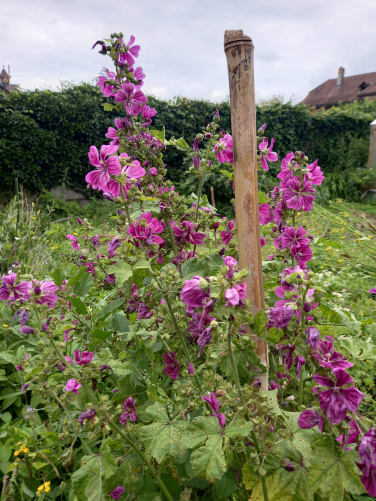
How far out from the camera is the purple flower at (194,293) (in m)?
0.86

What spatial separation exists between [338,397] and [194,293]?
406 millimetres

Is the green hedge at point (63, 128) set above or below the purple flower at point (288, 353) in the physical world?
above

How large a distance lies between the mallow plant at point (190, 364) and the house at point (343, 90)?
35812mm

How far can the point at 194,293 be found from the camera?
0.87 m

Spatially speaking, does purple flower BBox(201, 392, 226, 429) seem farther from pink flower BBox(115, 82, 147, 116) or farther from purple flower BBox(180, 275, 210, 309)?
pink flower BBox(115, 82, 147, 116)

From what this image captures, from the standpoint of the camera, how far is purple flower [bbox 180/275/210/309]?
0.86 meters

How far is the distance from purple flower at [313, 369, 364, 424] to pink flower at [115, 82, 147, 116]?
1165 mm

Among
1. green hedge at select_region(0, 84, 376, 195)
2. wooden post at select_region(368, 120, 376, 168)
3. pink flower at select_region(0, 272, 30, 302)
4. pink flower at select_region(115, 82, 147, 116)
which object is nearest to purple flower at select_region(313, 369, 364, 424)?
pink flower at select_region(0, 272, 30, 302)

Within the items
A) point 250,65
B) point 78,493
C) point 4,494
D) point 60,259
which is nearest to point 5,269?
point 60,259

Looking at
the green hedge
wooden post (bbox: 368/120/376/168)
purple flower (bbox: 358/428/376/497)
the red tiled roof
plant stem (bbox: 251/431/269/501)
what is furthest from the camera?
the red tiled roof

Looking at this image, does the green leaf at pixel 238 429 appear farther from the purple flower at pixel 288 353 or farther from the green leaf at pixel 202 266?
the green leaf at pixel 202 266

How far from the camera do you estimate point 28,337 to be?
247 cm

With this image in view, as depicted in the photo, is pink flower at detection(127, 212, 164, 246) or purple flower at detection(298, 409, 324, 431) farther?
pink flower at detection(127, 212, 164, 246)

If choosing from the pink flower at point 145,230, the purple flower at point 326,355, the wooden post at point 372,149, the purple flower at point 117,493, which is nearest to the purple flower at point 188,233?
the pink flower at point 145,230
